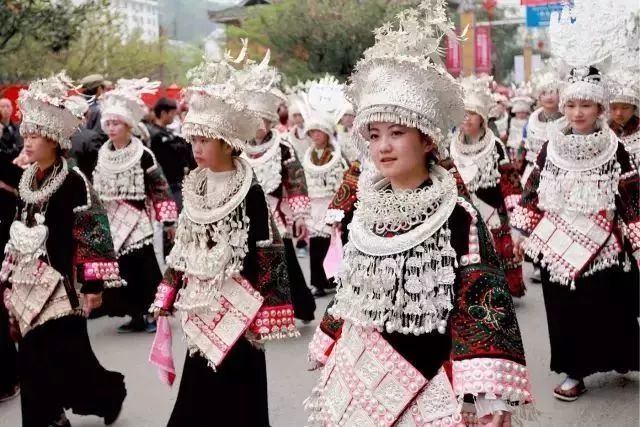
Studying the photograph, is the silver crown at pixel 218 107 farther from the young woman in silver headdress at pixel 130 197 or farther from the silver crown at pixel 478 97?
the silver crown at pixel 478 97

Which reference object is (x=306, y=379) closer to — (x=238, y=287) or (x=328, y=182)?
(x=238, y=287)

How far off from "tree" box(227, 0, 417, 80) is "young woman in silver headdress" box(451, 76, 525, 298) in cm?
2077

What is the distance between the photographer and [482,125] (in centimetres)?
844

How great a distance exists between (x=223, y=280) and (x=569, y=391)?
259 centimetres

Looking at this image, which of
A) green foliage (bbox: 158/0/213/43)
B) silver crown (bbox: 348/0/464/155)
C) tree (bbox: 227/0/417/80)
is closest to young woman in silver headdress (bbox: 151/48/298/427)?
silver crown (bbox: 348/0/464/155)

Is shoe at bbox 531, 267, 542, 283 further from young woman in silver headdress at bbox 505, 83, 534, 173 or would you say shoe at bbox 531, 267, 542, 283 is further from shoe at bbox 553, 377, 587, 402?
young woman in silver headdress at bbox 505, 83, 534, 173

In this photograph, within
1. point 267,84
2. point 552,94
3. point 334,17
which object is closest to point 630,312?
point 267,84

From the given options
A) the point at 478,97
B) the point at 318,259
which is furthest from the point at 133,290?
the point at 478,97

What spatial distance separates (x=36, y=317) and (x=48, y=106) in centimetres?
118

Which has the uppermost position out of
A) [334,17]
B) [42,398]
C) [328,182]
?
[42,398]

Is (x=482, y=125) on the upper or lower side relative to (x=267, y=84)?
lower

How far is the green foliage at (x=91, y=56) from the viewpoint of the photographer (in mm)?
18005

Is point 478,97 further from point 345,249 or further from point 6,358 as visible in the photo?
point 345,249

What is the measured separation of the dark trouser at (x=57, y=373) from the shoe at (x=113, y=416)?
0.19m
